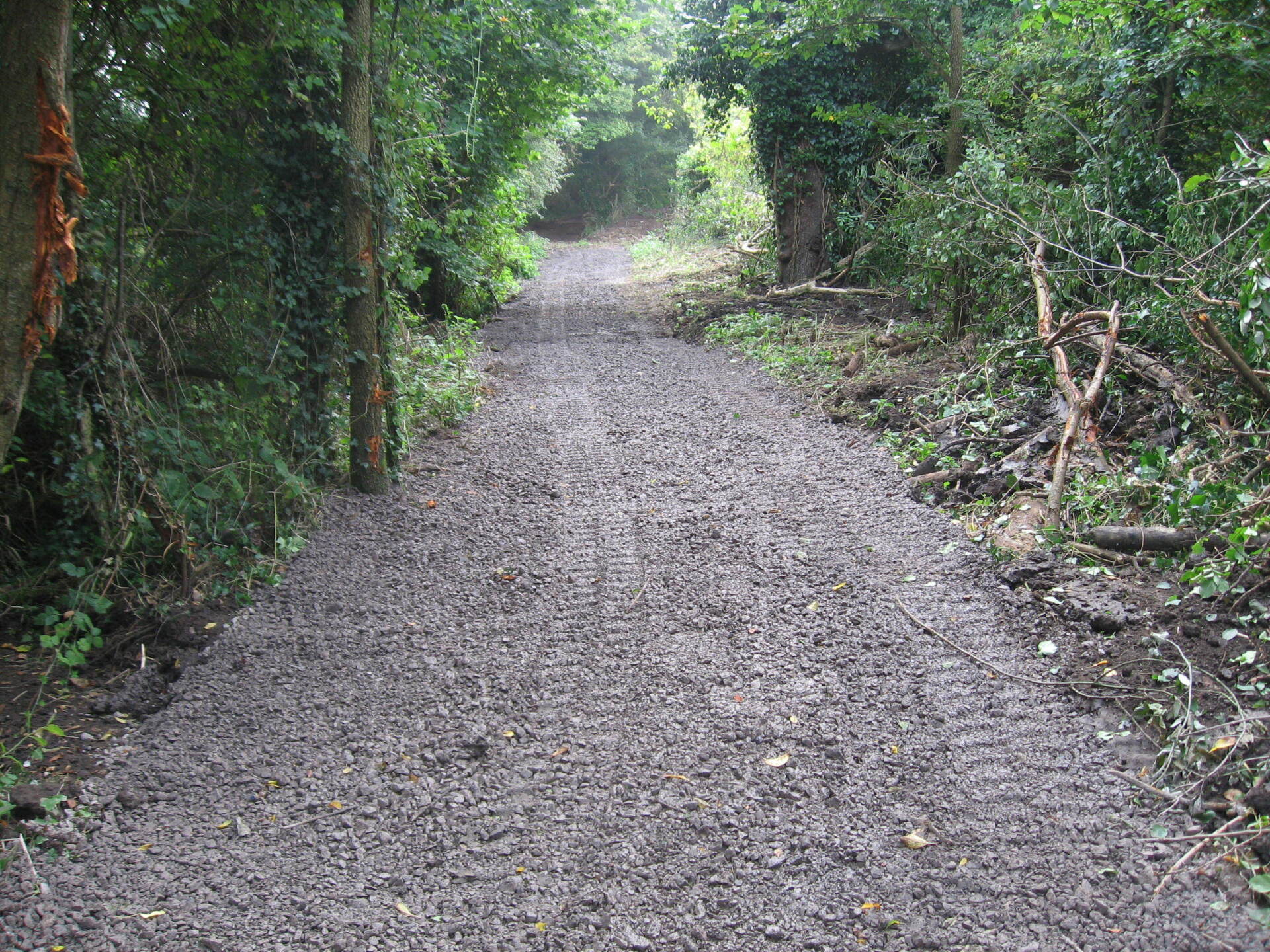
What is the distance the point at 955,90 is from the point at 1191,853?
31.1 ft

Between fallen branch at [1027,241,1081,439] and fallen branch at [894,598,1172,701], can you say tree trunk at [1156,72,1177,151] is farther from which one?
fallen branch at [894,598,1172,701]

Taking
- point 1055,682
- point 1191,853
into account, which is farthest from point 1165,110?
point 1191,853

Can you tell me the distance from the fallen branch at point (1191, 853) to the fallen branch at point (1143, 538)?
1611 mm

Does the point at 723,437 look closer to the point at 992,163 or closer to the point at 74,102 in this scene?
the point at 992,163

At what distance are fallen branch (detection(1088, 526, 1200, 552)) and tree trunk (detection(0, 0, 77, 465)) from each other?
4678 mm

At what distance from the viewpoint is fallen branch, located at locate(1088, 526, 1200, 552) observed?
377 centimetres

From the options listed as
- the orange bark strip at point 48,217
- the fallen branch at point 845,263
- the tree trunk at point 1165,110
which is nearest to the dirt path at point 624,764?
the orange bark strip at point 48,217

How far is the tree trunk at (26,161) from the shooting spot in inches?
103

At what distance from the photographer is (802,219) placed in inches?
485

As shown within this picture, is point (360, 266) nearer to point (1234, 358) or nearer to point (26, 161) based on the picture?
point (26, 161)

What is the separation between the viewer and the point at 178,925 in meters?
2.40

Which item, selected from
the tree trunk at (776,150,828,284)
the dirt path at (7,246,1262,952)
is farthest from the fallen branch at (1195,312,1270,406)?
the tree trunk at (776,150,828,284)

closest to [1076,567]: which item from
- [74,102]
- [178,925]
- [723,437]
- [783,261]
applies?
[723,437]

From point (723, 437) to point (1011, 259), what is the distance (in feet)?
9.15
